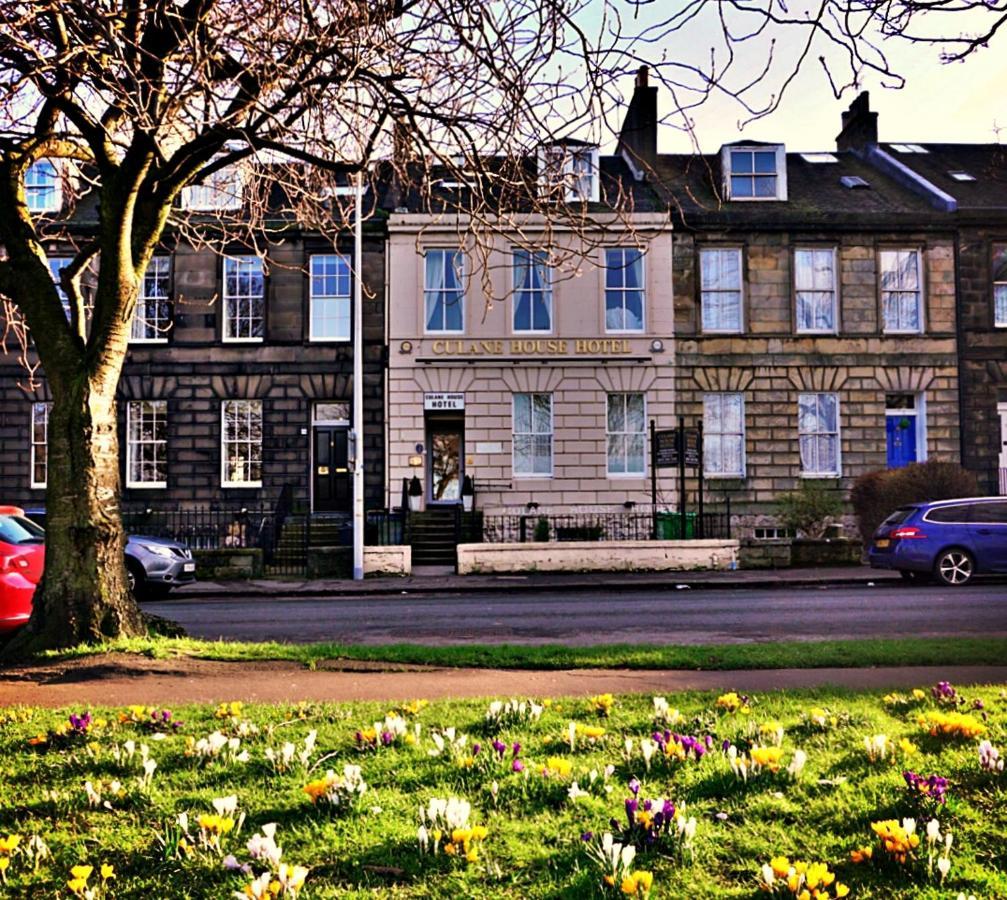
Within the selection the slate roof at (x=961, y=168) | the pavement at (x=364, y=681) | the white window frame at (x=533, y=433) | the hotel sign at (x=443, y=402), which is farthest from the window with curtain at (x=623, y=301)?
the pavement at (x=364, y=681)

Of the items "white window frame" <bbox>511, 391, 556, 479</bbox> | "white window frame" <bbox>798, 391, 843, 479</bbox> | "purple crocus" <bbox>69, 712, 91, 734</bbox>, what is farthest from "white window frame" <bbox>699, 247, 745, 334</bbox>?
"purple crocus" <bbox>69, 712, 91, 734</bbox>

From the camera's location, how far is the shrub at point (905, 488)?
23156mm

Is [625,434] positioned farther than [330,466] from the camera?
No

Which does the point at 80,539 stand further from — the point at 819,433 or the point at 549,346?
the point at 819,433

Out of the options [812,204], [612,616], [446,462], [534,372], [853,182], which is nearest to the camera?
[612,616]

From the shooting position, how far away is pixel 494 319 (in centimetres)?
2825

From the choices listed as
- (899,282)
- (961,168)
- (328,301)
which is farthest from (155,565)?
(961,168)

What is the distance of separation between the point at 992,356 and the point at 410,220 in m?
19.0

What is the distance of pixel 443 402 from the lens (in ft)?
91.4

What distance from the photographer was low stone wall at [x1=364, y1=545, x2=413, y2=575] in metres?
22.0

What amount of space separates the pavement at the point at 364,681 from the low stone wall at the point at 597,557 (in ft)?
44.7

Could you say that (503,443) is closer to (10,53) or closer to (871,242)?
(871,242)

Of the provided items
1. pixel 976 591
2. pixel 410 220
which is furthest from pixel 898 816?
pixel 410 220

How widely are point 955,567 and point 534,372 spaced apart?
13698mm
